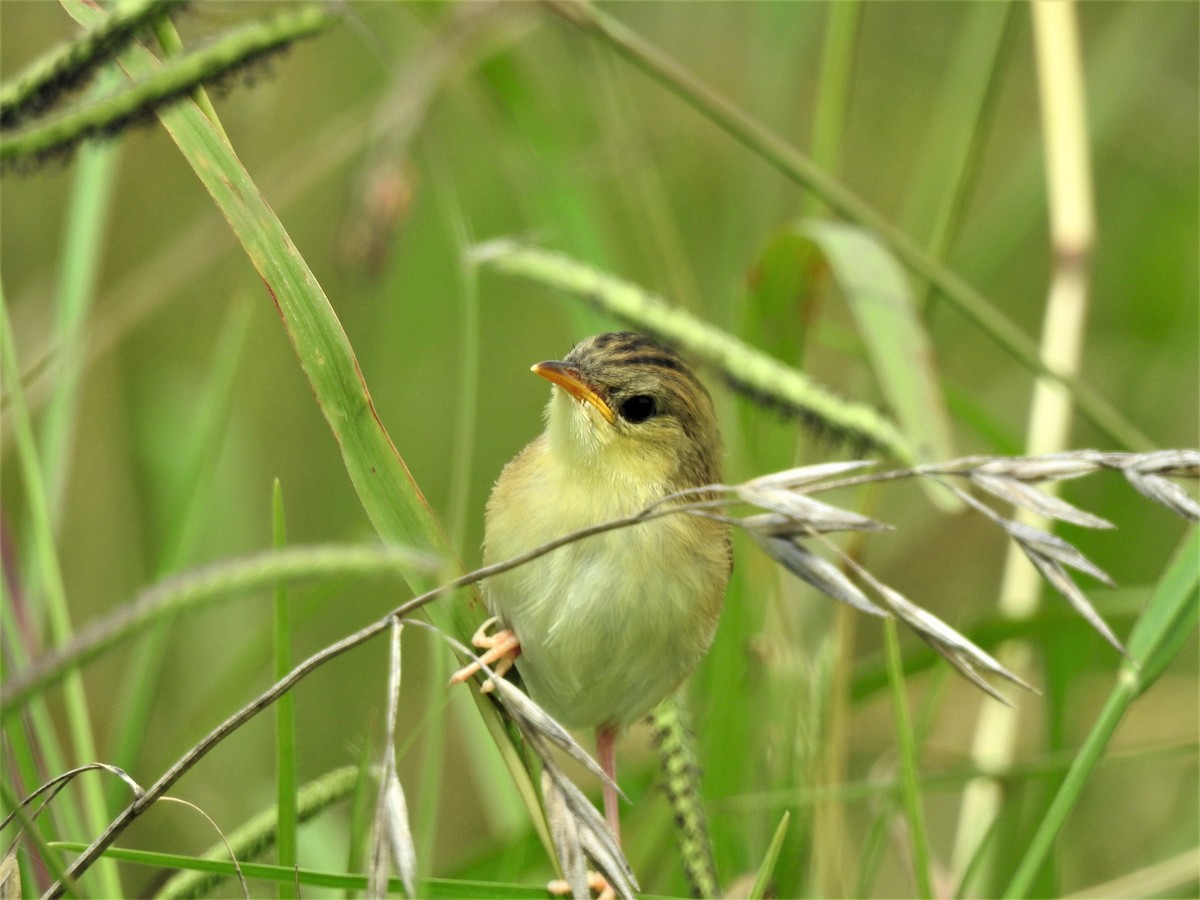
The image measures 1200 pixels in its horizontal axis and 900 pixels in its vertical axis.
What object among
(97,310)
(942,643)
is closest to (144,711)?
(942,643)

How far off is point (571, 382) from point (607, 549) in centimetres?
29

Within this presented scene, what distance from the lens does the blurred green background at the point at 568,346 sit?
2258mm

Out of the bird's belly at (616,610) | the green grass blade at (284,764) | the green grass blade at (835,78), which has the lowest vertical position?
the green grass blade at (284,764)

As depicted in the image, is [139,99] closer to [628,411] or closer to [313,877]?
[313,877]

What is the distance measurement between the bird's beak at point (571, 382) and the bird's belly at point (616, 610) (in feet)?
0.77

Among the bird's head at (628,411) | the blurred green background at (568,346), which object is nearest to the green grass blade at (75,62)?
the blurred green background at (568,346)

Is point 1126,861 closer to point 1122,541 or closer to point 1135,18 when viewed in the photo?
point 1122,541

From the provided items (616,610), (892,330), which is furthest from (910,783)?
(892,330)

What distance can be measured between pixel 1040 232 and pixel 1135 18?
1.31 meters

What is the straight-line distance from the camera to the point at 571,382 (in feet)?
7.10

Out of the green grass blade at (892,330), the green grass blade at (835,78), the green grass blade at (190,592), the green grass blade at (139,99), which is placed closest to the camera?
the green grass blade at (190,592)

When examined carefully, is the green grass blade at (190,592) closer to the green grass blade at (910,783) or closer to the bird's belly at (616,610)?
the green grass blade at (910,783)

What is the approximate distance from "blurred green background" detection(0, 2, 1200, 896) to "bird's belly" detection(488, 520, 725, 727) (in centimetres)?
9

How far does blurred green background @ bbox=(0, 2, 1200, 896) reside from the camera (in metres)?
2.26
